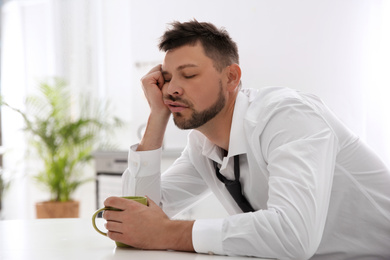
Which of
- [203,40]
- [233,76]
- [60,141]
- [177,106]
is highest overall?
[203,40]

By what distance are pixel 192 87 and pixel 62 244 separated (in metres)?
0.64

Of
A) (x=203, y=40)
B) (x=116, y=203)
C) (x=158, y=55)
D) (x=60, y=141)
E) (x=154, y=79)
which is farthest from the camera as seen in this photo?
(x=60, y=141)

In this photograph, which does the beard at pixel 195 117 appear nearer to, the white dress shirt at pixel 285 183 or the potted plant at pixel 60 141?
the white dress shirt at pixel 285 183

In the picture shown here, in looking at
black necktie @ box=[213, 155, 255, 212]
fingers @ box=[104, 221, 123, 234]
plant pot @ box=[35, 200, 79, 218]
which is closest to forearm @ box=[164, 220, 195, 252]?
fingers @ box=[104, 221, 123, 234]

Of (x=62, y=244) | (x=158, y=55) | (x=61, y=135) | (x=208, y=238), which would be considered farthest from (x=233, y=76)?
(x=61, y=135)

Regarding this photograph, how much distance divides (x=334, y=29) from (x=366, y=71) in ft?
1.51

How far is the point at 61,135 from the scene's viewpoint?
4656 millimetres

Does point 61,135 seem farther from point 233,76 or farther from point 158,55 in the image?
point 233,76

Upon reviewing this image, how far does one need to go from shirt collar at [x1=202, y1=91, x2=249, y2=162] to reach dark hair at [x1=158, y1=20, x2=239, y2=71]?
0.48ft

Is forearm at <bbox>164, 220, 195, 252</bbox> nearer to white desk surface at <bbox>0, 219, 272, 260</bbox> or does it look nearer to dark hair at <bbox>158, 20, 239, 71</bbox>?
white desk surface at <bbox>0, 219, 272, 260</bbox>

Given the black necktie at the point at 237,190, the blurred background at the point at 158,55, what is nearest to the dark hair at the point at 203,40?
the black necktie at the point at 237,190

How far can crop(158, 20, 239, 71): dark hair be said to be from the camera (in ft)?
5.21

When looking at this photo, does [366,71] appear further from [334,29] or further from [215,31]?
[215,31]

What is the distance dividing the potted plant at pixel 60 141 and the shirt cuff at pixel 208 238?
3.67 meters
